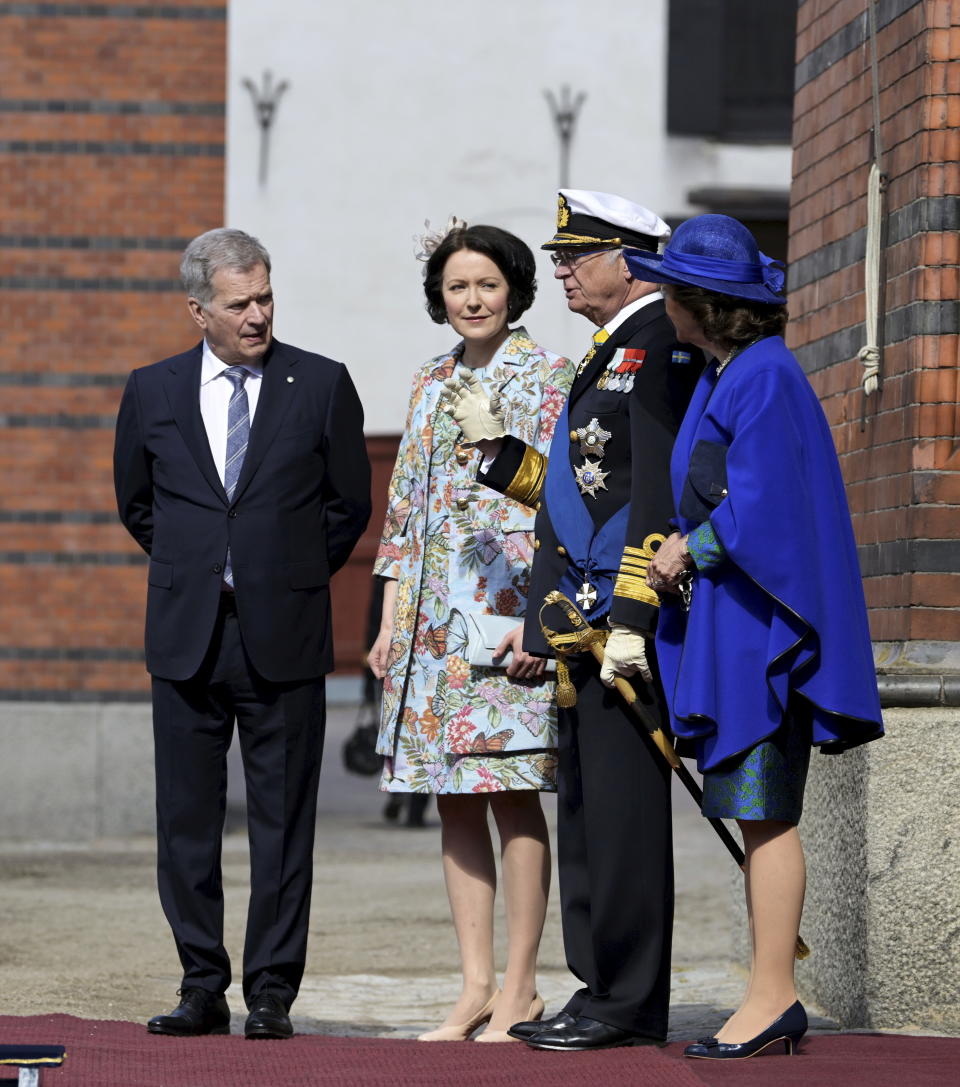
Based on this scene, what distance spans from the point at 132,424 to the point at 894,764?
7.35ft

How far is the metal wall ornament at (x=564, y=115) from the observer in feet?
68.4

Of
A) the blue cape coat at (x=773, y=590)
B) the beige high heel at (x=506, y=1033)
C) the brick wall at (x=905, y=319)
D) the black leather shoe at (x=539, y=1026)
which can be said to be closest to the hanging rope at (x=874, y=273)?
the brick wall at (x=905, y=319)

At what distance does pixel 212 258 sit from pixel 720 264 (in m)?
1.47

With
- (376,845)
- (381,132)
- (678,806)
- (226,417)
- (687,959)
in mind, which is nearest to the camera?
(226,417)

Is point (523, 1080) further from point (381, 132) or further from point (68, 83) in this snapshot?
point (381, 132)

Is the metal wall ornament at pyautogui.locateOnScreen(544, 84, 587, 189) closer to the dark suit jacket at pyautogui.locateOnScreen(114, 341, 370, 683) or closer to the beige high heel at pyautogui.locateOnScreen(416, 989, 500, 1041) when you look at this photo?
the dark suit jacket at pyautogui.locateOnScreen(114, 341, 370, 683)

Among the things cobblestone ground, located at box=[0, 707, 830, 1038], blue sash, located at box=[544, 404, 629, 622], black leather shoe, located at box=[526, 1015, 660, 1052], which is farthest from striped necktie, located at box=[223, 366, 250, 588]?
cobblestone ground, located at box=[0, 707, 830, 1038]

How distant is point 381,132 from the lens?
2106cm

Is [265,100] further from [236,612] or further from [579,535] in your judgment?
[579,535]

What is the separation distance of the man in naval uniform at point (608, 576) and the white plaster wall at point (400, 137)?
1577 centimetres

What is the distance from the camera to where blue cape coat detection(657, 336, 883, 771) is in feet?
14.2

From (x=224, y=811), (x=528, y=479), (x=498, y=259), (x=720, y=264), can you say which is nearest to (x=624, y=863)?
(x=528, y=479)

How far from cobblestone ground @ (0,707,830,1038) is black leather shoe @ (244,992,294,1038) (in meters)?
0.87

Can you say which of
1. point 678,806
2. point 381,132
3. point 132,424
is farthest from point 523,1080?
point 381,132
